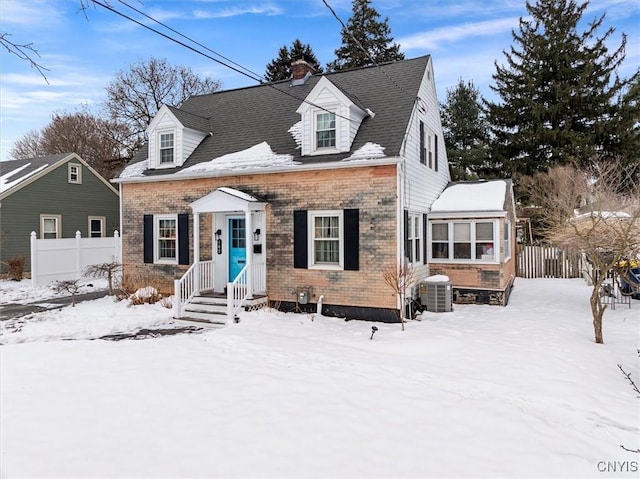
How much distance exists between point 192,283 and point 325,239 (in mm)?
4016

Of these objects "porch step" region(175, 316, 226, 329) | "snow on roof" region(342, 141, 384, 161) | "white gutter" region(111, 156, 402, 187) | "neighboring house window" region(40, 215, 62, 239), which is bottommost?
"porch step" region(175, 316, 226, 329)

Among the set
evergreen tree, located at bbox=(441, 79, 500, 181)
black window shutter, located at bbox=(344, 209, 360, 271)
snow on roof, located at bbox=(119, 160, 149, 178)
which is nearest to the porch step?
black window shutter, located at bbox=(344, 209, 360, 271)

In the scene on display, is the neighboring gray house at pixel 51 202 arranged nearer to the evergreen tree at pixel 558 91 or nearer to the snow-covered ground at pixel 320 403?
the snow-covered ground at pixel 320 403

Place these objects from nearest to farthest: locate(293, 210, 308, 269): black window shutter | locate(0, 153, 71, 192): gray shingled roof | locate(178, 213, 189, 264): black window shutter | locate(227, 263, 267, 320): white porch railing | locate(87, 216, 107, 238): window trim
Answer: locate(227, 263, 267, 320): white porch railing → locate(293, 210, 308, 269): black window shutter → locate(178, 213, 189, 264): black window shutter → locate(0, 153, 71, 192): gray shingled roof → locate(87, 216, 107, 238): window trim

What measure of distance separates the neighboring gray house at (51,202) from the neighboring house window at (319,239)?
1514 cm

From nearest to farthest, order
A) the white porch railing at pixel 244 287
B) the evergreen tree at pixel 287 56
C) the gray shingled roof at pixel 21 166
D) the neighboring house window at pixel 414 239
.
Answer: the white porch railing at pixel 244 287
the neighboring house window at pixel 414 239
the gray shingled roof at pixel 21 166
the evergreen tree at pixel 287 56

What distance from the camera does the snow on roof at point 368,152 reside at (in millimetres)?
10336

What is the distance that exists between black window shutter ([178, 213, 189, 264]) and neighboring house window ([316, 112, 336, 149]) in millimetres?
4731

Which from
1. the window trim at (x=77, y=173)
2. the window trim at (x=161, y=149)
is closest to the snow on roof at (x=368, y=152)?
the window trim at (x=161, y=149)

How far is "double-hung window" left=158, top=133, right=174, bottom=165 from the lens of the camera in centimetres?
1354

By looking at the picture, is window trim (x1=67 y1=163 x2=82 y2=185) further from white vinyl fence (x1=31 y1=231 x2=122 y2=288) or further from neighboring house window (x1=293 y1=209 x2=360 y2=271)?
neighboring house window (x1=293 y1=209 x2=360 y2=271)

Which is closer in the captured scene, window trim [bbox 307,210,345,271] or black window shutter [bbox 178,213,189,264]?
window trim [bbox 307,210,345,271]

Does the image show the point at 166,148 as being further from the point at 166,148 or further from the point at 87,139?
the point at 87,139

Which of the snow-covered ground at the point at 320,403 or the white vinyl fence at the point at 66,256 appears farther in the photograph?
the white vinyl fence at the point at 66,256
